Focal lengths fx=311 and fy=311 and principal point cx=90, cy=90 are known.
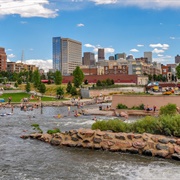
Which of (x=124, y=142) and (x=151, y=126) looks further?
(x=151, y=126)

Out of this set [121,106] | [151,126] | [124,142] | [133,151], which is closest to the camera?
[133,151]

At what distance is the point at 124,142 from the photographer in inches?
1142

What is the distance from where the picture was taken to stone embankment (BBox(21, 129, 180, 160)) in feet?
88.8

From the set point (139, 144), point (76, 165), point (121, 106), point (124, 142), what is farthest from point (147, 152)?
point (121, 106)

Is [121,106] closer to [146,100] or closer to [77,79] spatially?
[146,100]

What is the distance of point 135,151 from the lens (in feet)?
91.8

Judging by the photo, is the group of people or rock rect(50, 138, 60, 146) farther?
the group of people

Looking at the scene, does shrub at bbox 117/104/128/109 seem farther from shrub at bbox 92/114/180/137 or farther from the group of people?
shrub at bbox 92/114/180/137

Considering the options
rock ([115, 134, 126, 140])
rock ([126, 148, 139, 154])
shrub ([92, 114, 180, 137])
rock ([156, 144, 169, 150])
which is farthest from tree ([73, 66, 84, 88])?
rock ([156, 144, 169, 150])

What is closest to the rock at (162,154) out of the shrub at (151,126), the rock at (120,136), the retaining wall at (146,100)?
the rock at (120,136)

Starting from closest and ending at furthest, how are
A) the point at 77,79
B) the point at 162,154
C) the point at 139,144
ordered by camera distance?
the point at 162,154
the point at 139,144
the point at 77,79

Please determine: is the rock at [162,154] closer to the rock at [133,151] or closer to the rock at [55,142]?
the rock at [133,151]

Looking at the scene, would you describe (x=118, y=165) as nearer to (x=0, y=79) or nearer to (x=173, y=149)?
(x=173, y=149)

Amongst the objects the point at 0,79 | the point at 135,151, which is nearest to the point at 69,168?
the point at 135,151
